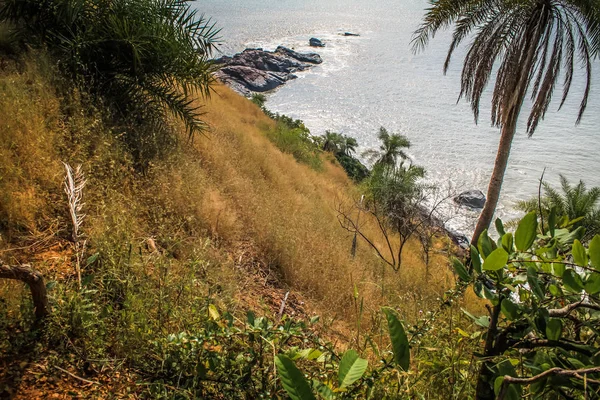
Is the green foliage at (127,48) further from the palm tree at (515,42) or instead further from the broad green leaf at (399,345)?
the palm tree at (515,42)

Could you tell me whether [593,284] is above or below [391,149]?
above

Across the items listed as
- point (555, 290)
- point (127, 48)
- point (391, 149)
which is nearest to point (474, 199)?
point (391, 149)

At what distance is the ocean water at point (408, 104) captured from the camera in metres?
24.1

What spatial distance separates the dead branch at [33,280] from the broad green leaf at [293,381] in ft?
4.39

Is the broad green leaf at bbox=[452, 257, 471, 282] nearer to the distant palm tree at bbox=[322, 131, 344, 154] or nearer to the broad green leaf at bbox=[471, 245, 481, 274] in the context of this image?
the broad green leaf at bbox=[471, 245, 481, 274]

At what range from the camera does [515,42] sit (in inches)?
292

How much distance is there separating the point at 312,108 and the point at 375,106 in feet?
19.5

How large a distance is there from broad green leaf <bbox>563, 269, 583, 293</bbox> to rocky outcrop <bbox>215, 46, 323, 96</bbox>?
42.7 meters

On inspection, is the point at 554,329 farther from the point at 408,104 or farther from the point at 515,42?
the point at 408,104

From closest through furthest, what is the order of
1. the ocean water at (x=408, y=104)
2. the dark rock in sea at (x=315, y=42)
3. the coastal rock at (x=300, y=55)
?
the ocean water at (x=408, y=104), the coastal rock at (x=300, y=55), the dark rock in sea at (x=315, y=42)

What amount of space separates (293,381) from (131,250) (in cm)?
176

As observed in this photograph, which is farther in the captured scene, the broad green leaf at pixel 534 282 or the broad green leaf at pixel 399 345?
the broad green leaf at pixel 399 345

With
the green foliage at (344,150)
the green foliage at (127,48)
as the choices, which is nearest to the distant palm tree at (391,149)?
the green foliage at (344,150)

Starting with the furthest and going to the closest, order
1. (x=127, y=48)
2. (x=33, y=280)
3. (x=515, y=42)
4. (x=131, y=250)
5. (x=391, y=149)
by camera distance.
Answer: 1. (x=391, y=149)
2. (x=515, y=42)
3. (x=127, y=48)
4. (x=131, y=250)
5. (x=33, y=280)
